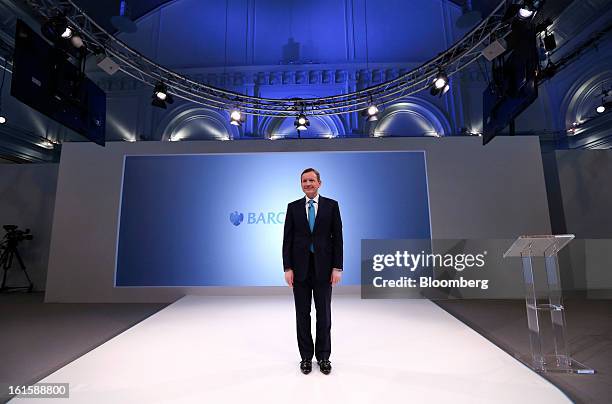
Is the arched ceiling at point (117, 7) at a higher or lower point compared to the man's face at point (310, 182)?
higher

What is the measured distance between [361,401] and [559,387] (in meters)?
1.37

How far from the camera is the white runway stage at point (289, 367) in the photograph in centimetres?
195

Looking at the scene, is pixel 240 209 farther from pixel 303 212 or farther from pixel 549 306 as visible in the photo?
pixel 549 306

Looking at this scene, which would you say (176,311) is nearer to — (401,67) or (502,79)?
(502,79)

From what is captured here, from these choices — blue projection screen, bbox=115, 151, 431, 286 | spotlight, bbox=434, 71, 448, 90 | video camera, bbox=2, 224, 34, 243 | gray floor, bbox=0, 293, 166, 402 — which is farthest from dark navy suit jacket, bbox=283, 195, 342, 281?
video camera, bbox=2, 224, 34, 243

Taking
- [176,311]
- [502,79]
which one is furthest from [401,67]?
[176,311]

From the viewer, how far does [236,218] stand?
5.65m

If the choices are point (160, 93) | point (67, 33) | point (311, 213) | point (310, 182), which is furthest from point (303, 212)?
point (160, 93)

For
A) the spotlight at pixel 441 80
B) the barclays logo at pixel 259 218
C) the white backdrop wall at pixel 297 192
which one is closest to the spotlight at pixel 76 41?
Result: the white backdrop wall at pixel 297 192

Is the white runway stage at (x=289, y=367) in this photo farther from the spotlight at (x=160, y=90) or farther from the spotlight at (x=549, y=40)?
the spotlight at (x=549, y=40)

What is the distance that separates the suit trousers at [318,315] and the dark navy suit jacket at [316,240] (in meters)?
0.06

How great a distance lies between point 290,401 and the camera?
6.10 feet

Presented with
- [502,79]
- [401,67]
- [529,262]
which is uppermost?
[401,67]

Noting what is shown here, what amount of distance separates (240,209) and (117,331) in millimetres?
2708
